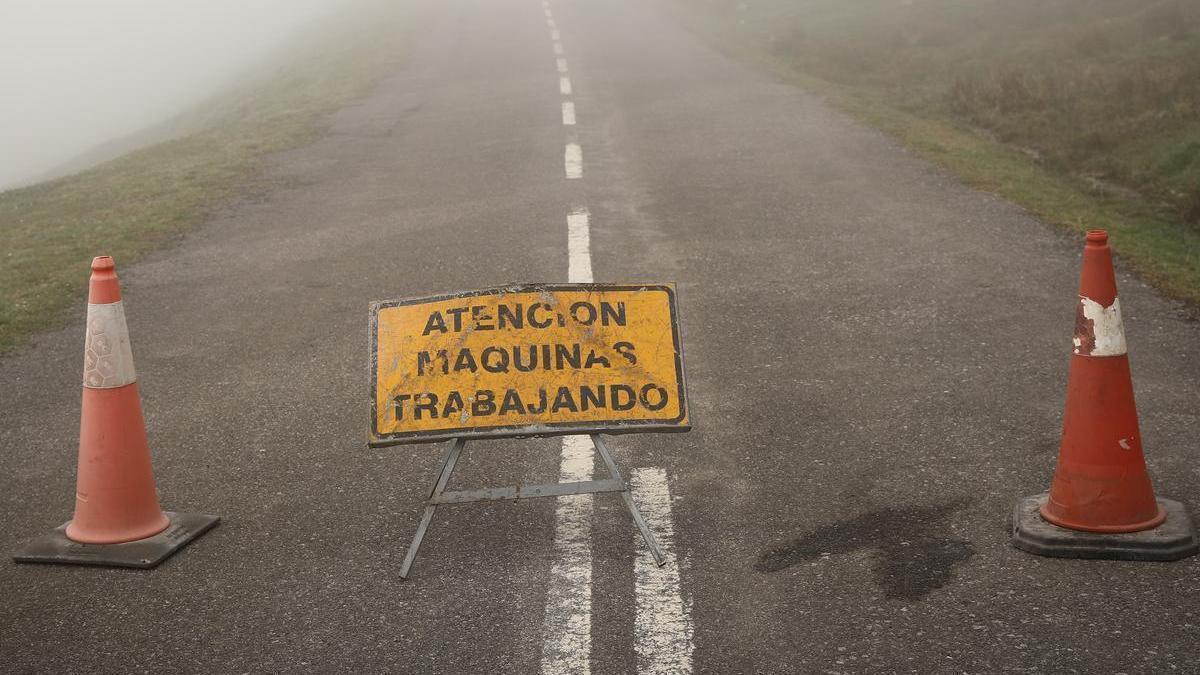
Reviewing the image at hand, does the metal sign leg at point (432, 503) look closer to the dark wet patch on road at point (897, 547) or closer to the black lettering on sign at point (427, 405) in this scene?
the black lettering on sign at point (427, 405)

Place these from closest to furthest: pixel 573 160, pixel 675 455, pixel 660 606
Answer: pixel 660 606, pixel 675 455, pixel 573 160

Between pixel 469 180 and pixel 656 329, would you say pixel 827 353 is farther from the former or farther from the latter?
pixel 469 180

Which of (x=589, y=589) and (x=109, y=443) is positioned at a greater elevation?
(x=109, y=443)

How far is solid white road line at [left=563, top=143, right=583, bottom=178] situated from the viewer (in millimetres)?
12938

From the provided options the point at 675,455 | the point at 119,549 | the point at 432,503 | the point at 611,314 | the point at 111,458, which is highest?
the point at 611,314

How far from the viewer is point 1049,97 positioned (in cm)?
1619

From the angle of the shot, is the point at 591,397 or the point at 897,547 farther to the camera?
the point at 591,397

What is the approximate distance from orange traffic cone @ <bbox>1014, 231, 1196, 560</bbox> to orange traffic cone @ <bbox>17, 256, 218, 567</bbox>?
11.4 ft

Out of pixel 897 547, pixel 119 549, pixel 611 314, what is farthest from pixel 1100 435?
pixel 119 549

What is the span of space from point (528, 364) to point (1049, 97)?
13078 mm

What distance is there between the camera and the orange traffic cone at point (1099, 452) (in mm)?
4699

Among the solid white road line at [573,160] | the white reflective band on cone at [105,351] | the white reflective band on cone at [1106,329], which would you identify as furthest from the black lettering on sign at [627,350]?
the solid white road line at [573,160]

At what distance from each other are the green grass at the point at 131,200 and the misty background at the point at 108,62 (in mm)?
15090

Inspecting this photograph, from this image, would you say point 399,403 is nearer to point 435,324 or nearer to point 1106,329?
point 435,324
